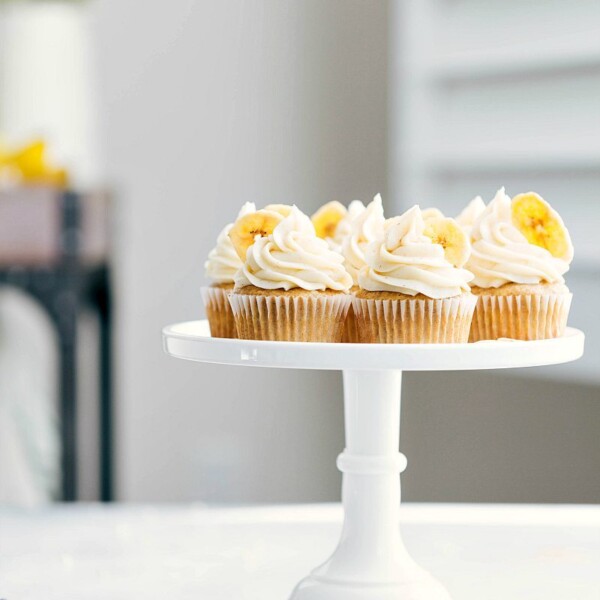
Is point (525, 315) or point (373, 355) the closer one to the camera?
point (373, 355)

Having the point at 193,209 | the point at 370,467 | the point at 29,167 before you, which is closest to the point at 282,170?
the point at 193,209

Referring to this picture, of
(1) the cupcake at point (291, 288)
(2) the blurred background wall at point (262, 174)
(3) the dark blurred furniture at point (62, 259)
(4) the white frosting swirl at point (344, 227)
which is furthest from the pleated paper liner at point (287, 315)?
(2) the blurred background wall at point (262, 174)

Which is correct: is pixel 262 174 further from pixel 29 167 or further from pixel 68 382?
pixel 68 382

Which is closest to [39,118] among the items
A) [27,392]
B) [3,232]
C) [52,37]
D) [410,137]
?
[52,37]

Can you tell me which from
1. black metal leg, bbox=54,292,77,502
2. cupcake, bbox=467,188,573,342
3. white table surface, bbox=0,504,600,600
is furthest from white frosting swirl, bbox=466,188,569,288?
black metal leg, bbox=54,292,77,502

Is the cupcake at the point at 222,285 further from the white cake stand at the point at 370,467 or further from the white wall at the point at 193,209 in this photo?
the white wall at the point at 193,209
